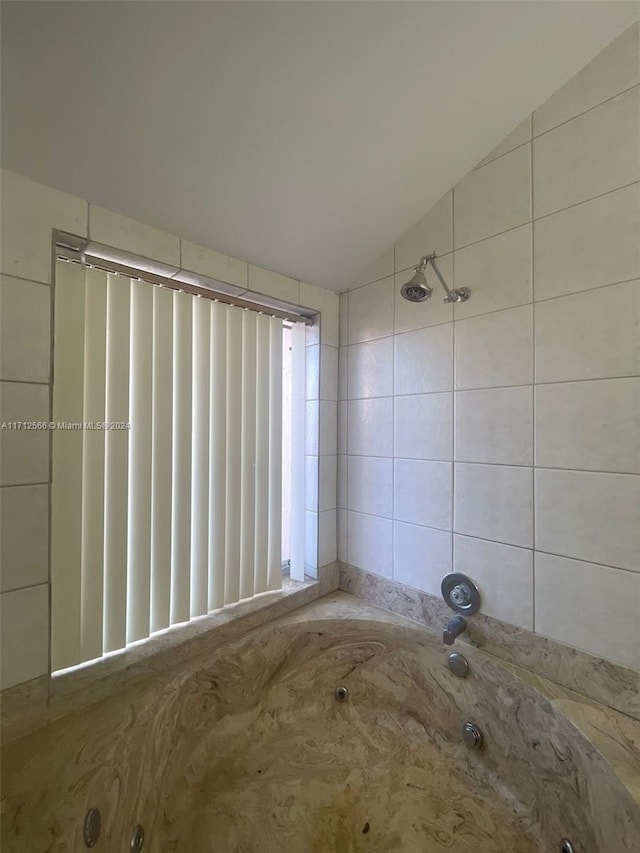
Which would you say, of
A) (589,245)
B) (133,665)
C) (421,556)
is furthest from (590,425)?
(133,665)

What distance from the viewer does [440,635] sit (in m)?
1.32

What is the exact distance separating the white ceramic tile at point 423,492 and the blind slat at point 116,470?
1027mm

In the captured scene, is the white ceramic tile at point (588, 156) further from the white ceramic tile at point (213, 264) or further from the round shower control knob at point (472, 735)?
the round shower control knob at point (472, 735)

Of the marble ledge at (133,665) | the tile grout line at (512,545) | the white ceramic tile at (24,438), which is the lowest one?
the marble ledge at (133,665)

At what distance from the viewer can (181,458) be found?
1291 millimetres

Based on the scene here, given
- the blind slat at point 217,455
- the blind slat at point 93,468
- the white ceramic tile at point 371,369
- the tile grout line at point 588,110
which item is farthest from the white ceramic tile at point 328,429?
the tile grout line at point 588,110

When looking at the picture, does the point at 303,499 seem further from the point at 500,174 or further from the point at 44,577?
the point at 500,174

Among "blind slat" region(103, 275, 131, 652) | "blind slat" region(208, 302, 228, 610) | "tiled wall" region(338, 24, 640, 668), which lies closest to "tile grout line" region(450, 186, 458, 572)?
"tiled wall" region(338, 24, 640, 668)

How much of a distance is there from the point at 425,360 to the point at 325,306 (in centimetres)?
60

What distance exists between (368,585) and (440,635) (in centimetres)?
37

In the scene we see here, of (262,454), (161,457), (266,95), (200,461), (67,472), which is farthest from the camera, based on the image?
(262,454)

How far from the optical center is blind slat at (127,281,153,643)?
3.86 feet

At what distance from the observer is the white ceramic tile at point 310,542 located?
167 cm

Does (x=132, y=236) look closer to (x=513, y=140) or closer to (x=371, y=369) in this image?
(x=371, y=369)
